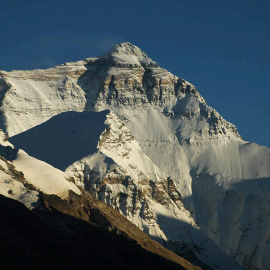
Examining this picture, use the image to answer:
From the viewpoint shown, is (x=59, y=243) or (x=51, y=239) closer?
(x=59, y=243)

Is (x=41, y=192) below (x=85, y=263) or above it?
above

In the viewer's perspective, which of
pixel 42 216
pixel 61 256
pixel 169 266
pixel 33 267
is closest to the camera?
pixel 33 267

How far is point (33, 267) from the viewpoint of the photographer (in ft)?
454

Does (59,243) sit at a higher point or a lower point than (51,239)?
lower

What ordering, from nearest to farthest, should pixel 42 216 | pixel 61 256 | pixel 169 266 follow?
pixel 61 256 < pixel 42 216 < pixel 169 266

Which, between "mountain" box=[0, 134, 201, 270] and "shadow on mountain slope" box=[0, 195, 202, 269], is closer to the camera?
"shadow on mountain slope" box=[0, 195, 202, 269]

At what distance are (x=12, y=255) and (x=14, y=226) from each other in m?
20.3

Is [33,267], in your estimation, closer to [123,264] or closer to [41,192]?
[123,264]

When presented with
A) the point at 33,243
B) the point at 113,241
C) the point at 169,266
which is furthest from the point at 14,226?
the point at 169,266

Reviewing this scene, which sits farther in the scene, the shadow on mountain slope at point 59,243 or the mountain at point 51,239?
the mountain at point 51,239

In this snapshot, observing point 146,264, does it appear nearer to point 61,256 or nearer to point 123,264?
point 123,264

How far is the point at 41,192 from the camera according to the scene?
193m

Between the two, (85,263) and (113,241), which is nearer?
(85,263)

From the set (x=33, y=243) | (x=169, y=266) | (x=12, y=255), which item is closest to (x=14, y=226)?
(x=33, y=243)
